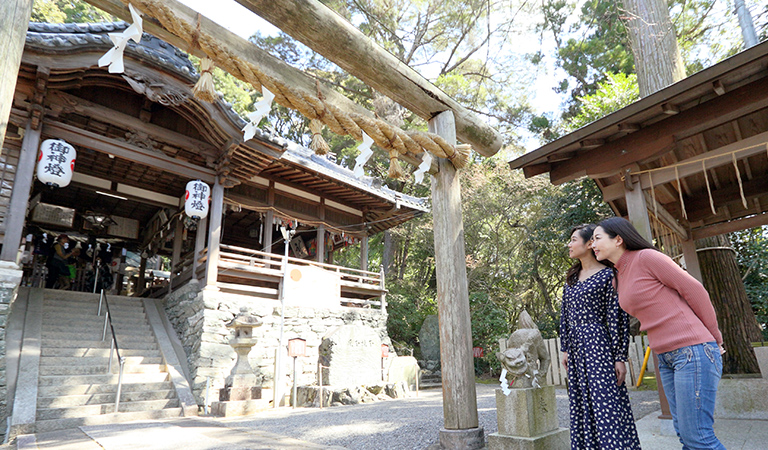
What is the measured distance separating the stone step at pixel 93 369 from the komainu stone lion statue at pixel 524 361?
6.23m

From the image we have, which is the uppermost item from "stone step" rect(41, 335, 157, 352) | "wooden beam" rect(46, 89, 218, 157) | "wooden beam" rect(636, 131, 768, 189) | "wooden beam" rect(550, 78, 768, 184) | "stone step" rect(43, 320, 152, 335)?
"wooden beam" rect(46, 89, 218, 157)

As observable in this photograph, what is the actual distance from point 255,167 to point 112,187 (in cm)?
360

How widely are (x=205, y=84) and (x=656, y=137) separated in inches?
147

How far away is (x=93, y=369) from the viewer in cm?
654

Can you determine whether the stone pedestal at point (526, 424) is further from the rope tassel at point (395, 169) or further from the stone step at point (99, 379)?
the stone step at point (99, 379)

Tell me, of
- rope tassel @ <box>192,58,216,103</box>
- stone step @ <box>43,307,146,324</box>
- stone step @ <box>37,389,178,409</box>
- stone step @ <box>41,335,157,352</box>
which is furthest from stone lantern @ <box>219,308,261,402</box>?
rope tassel @ <box>192,58,216,103</box>

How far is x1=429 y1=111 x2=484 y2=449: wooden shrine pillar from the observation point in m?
3.44

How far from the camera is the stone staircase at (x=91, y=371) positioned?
5633mm

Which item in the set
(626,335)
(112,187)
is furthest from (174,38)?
(112,187)

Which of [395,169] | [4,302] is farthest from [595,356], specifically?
[4,302]

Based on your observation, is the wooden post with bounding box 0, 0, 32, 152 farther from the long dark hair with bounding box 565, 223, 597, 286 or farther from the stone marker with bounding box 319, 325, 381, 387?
the stone marker with bounding box 319, 325, 381, 387

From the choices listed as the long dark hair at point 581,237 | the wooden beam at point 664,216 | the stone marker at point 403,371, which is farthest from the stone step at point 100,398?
the wooden beam at point 664,216

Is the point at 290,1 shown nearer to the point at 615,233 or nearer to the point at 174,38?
the point at 174,38

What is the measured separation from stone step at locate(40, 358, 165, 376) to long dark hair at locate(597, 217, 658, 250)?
24.0 feet
